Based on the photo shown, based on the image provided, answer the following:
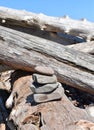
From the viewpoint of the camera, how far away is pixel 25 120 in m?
3.86

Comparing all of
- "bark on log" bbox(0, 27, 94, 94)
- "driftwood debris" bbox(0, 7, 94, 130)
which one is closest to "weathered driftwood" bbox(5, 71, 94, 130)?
"driftwood debris" bbox(0, 7, 94, 130)

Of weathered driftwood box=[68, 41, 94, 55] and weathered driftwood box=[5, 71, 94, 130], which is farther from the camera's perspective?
weathered driftwood box=[68, 41, 94, 55]

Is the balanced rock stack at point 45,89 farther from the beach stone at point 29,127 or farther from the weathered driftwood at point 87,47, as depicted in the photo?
the weathered driftwood at point 87,47

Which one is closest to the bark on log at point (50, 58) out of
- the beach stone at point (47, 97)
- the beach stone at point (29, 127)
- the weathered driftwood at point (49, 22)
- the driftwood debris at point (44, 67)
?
the driftwood debris at point (44, 67)

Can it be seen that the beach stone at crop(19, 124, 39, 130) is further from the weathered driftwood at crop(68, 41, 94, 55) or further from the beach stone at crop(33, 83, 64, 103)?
the weathered driftwood at crop(68, 41, 94, 55)

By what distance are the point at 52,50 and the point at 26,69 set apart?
54cm

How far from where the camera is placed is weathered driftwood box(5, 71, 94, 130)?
353 cm

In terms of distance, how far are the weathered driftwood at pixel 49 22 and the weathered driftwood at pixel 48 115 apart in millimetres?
2277

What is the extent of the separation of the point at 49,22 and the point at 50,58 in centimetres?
151

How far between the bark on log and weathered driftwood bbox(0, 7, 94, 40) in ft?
3.86

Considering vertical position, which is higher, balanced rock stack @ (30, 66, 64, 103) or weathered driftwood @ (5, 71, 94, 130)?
balanced rock stack @ (30, 66, 64, 103)

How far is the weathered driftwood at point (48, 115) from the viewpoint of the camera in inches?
139

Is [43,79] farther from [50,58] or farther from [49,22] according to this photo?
[49,22]

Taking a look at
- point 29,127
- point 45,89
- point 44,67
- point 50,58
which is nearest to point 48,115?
point 29,127
